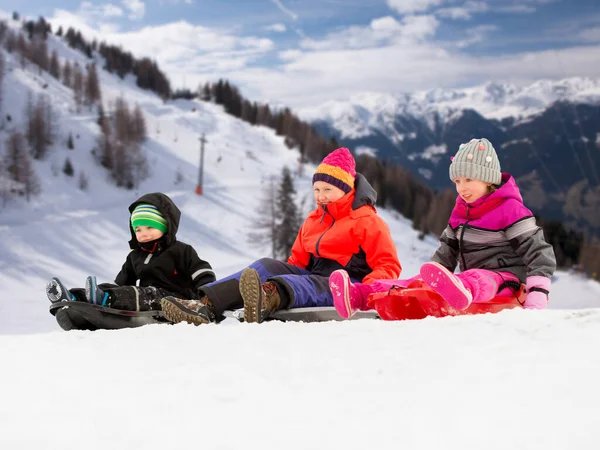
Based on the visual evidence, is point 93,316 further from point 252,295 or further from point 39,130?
point 39,130

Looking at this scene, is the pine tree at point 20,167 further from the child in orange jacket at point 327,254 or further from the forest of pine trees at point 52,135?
the child in orange jacket at point 327,254

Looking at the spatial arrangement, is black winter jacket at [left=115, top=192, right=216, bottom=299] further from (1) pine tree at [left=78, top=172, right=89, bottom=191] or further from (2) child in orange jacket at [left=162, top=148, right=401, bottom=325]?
(1) pine tree at [left=78, top=172, right=89, bottom=191]

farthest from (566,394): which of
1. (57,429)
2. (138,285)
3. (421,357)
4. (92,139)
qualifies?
(92,139)

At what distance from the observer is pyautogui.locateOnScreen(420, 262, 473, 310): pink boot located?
11.4 feet

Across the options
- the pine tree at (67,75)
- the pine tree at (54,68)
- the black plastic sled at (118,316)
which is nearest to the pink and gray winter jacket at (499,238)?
the black plastic sled at (118,316)

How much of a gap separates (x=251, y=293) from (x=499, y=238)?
1806mm

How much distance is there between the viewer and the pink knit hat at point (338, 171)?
16.3 feet

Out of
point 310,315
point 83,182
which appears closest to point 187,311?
point 310,315

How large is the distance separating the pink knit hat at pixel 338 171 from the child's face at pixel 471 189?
3.25ft

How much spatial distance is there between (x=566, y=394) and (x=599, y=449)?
1.01 ft

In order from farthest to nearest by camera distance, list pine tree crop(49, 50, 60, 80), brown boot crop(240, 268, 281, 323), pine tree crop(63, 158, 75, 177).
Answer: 1. pine tree crop(49, 50, 60, 80)
2. pine tree crop(63, 158, 75, 177)
3. brown boot crop(240, 268, 281, 323)

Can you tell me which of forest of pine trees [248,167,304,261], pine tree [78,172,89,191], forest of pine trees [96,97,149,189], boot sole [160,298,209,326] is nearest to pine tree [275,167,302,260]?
forest of pine trees [248,167,304,261]

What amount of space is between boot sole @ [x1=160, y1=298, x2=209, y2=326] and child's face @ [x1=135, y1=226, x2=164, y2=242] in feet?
4.20

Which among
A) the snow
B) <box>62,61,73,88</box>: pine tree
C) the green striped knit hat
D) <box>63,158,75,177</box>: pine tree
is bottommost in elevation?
<box>63,158,75,177</box>: pine tree
